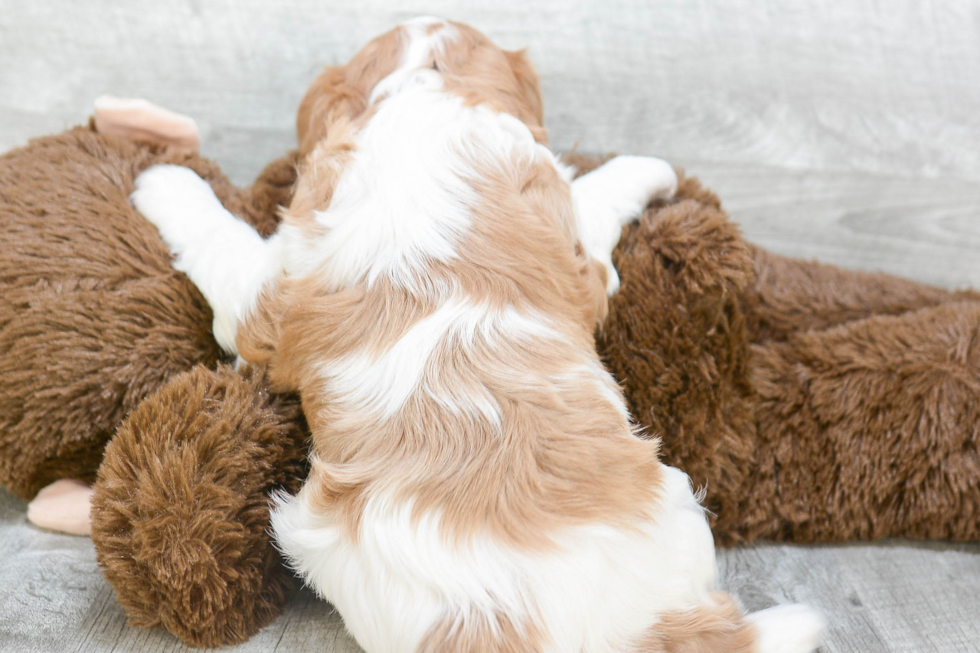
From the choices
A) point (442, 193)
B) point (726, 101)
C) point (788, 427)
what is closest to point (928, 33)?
point (726, 101)

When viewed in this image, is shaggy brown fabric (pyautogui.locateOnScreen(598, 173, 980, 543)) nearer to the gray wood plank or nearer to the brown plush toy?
the brown plush toy

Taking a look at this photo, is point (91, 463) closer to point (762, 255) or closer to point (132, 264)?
point (132, 264)

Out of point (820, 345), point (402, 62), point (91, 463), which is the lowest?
point (91, 463)

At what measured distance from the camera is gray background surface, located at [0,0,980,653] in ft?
5.89

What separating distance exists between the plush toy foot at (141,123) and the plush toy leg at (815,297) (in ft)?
3.77

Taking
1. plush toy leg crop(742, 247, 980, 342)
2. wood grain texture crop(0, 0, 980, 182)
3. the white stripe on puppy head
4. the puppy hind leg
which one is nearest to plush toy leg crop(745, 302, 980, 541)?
plush toy leg crop(742, 247, 980, 342)

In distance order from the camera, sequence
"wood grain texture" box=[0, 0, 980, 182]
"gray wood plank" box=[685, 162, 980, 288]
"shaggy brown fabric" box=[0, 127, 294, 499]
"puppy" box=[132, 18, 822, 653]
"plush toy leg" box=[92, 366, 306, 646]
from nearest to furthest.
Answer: "puppy" box=[132, 18, 822, 653] < "plush toy leg" box=[92, 366, 306, 646] < "shaggy brown fabric" box=[0, 127, 294, 499] < "wood grain texture" box=[0, 0, 980, 182] < "gray wood plank" box=[685, 162, 980, 288]

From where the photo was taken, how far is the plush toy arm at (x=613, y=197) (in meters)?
1.36

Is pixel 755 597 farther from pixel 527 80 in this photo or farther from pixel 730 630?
pixel 527 80

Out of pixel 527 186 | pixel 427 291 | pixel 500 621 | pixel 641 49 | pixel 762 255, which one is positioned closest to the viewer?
pixel 500 621

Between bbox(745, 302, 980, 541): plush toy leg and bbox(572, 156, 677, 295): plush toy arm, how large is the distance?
0.36 m

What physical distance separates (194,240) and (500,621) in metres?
0.83

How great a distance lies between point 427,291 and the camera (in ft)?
3.66

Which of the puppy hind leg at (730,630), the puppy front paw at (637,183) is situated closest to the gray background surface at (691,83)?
the puppy front paw at (637,183)
